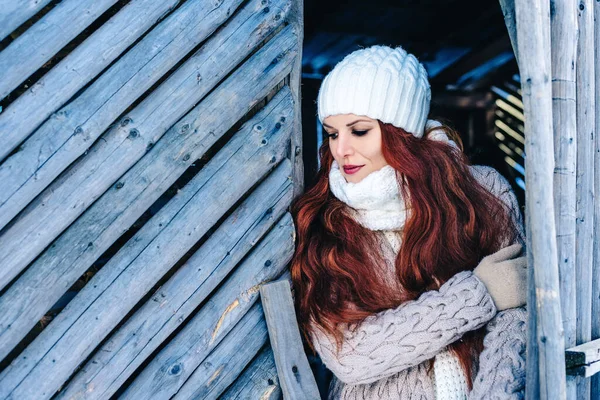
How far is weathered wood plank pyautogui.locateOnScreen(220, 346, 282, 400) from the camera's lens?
2.72 metres

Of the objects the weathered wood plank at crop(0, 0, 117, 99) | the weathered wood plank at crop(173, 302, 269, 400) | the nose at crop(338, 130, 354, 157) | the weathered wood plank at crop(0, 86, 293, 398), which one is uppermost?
the weathered wood plank at crop(0, 0, 117, 99)

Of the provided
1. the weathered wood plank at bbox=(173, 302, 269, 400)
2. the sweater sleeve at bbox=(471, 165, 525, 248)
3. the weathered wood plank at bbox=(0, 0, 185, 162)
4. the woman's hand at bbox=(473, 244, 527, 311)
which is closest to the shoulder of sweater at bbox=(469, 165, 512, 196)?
the sweater sleeve at bbox=(471, 165, 525, 248)

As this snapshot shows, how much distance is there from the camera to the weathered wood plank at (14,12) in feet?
7.07

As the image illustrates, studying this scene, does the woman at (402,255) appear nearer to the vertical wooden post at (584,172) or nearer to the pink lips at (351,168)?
the pink lips at (351,168)

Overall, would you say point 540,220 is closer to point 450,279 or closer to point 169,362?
point 450,279

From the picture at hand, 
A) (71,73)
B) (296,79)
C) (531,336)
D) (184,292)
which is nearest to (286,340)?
(184,292)

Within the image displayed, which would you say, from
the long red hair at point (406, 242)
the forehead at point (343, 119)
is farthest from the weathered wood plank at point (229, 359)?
the forehead at point (343, 119)

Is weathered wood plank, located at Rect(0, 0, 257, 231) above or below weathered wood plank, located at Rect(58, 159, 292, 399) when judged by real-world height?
above

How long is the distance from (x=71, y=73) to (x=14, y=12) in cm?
26

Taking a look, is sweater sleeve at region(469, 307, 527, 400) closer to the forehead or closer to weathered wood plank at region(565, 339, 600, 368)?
weathered wood plank at region(565, 339, 600, 368)

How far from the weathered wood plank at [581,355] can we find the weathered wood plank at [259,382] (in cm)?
117

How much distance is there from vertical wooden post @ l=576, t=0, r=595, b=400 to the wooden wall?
3.85 ft

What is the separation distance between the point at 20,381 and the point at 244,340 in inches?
34.4

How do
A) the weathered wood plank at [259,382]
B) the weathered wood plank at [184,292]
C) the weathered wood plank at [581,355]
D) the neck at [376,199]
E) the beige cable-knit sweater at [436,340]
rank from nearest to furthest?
the weathered wood plank at [184,292] < the weathered wood plank at [581,355] < the beige cable-knit sweater at [436,340] < the weathered wood plank at [259,382] < the neck at [376,199]
